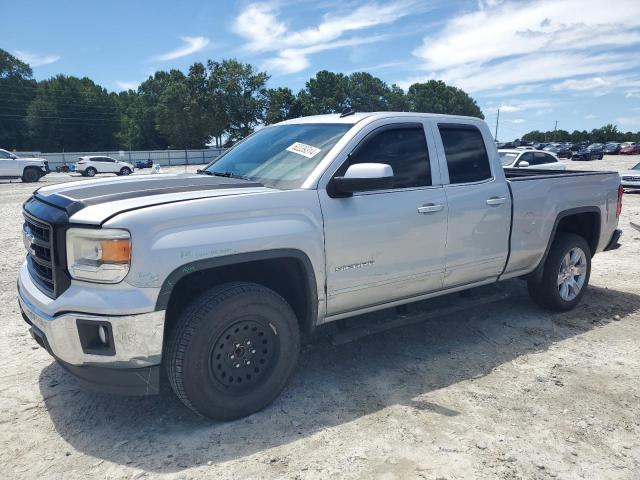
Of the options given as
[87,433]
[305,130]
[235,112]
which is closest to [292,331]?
[87,433]

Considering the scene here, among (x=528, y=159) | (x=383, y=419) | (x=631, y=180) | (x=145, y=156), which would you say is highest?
(x=145, y=156)

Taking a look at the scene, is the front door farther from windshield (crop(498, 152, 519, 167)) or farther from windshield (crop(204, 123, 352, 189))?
windshield (crop(498, 152, 519, 167))

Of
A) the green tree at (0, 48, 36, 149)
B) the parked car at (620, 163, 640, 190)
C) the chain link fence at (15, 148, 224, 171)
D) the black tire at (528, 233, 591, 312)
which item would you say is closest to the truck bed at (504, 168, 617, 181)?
the black tire at (528, 233, 591, 312)

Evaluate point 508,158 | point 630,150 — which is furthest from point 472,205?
point 630,150

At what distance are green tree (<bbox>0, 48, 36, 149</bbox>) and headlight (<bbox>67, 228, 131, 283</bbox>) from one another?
270 ft

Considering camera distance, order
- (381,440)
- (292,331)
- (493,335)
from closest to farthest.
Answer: (381,440) → (292,331) → (493,335)

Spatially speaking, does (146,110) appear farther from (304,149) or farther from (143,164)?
(304,149)

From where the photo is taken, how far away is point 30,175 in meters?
24.8

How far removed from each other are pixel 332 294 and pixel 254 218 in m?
0.80

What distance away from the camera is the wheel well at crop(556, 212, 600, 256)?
5355 millimetres

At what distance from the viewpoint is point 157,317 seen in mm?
2703

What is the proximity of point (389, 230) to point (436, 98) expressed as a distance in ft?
377

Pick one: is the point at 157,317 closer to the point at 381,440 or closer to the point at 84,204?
the point at 84,204

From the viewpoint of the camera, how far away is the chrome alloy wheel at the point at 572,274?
514 centimetres
